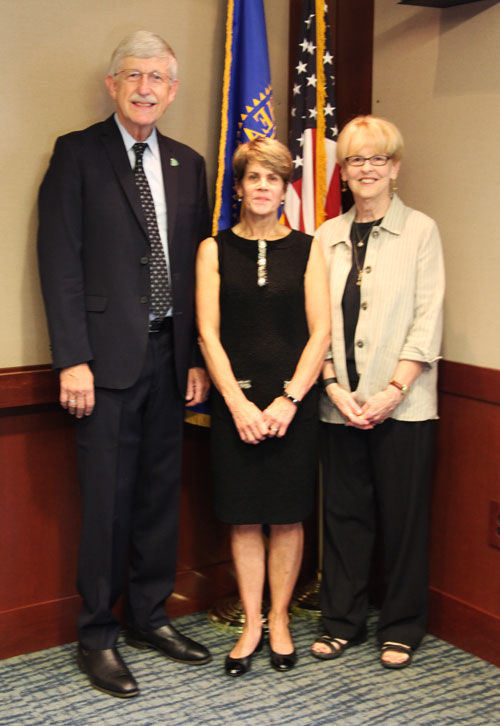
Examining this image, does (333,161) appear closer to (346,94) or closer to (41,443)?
(346,94)

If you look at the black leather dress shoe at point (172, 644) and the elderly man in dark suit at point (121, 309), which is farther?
the black leather dress shoe at point (172, 644)

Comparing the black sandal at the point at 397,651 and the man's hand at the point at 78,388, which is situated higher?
the man's hand at the point at 78,388

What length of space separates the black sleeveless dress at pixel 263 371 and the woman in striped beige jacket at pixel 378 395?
0.15 metres

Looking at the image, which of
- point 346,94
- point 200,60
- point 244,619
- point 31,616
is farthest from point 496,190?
point 31,616

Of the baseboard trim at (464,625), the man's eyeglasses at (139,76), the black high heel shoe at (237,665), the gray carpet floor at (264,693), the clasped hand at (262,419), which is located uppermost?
the man's eyeglasses at (139,76)

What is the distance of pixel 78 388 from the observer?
2.65 meters

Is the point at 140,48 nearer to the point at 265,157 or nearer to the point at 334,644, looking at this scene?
the point at 265,157

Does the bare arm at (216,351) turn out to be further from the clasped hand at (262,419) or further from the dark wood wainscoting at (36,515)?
the dark wood wainscoting at (36,515)

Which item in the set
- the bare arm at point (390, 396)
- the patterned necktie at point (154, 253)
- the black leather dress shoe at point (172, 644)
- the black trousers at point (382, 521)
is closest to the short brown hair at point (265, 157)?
the patterned necktie at point (154, 253)

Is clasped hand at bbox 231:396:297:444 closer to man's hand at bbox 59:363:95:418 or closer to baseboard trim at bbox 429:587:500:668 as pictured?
man's hand at bbox 59:363:95:418

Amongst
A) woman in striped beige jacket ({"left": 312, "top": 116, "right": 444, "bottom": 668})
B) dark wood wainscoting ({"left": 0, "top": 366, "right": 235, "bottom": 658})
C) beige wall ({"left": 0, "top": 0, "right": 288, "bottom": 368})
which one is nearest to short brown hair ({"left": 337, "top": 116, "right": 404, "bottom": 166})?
woman in striped beige jacket ({"left": 312, "top": 116, "right": 444, "bottom": 668})

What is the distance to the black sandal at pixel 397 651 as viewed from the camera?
2.90 metres

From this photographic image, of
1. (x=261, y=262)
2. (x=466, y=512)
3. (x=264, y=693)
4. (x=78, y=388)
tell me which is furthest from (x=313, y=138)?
(x=264, y=693)

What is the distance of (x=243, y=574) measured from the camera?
9.59ft
